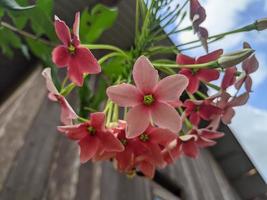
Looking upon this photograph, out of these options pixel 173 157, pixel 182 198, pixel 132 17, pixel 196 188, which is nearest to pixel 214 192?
pixel 196 188

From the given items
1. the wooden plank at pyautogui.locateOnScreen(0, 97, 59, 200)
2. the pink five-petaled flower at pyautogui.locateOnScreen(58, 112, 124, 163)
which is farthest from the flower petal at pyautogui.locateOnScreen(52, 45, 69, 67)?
the wooden plank at pyautogui.locateOnScreen(0, 97, 59, 200)

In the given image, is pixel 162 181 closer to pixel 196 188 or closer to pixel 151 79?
pixel 196 188

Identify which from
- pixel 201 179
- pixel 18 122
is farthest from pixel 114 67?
pixel 201 179

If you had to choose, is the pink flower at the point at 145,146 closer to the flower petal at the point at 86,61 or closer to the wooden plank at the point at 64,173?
the flower petal at the point at 86,61

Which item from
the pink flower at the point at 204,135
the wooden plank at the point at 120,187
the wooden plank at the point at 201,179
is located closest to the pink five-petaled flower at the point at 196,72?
the pink flower at the point at 204,135

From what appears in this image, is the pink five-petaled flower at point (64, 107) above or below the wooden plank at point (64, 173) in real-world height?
above

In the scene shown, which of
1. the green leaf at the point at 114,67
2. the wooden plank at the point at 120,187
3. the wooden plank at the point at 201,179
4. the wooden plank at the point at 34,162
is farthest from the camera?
the wooden plank at the point at 201,179

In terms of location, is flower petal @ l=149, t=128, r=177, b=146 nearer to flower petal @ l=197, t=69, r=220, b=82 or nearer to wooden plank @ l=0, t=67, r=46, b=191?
flower petal @ l=197, t=69, r=220, b=82
